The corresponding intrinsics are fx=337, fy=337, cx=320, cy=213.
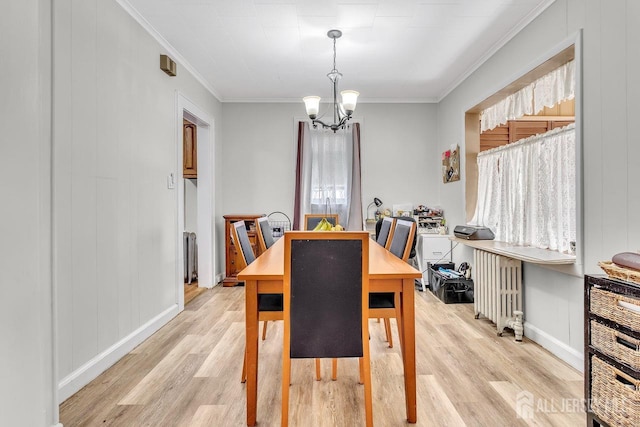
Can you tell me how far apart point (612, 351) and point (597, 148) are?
1.25 metres

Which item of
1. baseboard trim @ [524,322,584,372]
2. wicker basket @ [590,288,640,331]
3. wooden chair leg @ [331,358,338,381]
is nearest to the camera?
wicker basket @ [590,288,640,331]

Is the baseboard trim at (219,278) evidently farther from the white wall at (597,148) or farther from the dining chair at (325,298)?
the white wall at (597,148)

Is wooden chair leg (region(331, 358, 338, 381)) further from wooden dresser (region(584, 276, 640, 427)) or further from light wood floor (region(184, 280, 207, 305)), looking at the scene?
light wood floor (region(184, 280, 207, 305))

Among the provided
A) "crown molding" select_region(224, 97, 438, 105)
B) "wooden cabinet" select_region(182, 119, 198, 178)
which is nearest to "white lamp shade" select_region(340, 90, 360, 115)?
"crown molding" select_region(224, 97, 438, 105)

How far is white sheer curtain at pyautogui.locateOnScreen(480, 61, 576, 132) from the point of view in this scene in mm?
2525

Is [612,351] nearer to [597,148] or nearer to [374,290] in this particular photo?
[374,290]

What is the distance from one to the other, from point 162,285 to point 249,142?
2630mm

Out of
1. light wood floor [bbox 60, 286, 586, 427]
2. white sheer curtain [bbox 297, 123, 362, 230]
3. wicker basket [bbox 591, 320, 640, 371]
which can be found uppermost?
white sheer curtain [bbox 297, 123, 362, 230]

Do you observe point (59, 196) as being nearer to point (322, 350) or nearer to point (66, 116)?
point (66, 116)

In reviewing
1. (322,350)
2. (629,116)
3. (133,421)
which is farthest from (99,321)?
(629,116)

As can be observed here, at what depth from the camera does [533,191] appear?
294 cm

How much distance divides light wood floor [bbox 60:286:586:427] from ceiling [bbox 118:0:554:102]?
2.62m

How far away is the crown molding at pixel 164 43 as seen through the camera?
8.44 feet

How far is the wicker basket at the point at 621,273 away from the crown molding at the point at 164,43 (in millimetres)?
3406
